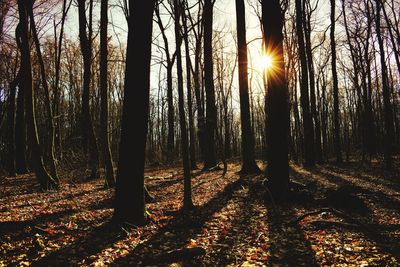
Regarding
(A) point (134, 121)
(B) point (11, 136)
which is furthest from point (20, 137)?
(A) point (134, 121)

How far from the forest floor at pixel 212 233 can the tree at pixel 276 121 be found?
67 cm

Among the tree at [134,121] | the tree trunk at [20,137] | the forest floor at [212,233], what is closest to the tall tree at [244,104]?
Answer: the forest floor at [212,233]

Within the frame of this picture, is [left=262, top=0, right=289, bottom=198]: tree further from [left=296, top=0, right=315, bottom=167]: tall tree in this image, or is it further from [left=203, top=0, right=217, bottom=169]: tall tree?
[left=296, top=0, right=315, bottom=167]: tall tree

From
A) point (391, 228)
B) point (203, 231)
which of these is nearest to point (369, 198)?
point (391, 228)

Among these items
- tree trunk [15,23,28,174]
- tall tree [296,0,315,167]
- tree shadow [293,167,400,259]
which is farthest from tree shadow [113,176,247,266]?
tree trunk [15,23,28,174]

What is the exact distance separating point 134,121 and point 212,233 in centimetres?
260

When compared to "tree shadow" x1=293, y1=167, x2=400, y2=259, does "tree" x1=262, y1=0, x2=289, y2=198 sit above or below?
above

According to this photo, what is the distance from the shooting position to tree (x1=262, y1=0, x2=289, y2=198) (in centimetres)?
742

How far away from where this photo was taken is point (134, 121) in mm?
5551

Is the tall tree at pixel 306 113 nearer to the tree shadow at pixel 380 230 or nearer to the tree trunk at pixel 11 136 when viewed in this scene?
the tree shadow at pixel 380 230

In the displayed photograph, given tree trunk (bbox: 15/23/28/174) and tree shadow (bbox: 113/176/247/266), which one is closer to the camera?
tree shadow (bbox: 113/176/247/266)

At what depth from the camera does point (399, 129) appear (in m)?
33.6

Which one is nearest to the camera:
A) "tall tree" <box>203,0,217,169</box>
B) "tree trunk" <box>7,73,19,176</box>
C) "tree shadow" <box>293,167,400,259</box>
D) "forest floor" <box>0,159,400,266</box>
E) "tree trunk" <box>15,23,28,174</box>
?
"forest floor" <box>0,159,400,266</box>

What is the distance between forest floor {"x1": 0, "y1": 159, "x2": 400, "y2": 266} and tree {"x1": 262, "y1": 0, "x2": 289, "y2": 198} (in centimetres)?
67
